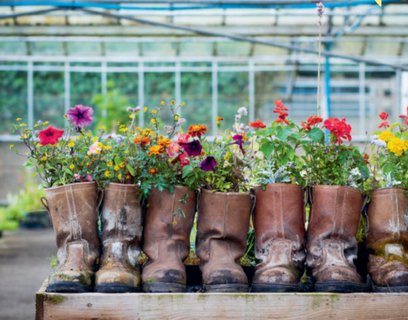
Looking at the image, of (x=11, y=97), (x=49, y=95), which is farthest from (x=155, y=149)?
(x=11, y=97)

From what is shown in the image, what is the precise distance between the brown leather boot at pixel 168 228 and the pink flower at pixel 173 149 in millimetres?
106

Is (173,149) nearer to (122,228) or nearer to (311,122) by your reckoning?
(122,228)

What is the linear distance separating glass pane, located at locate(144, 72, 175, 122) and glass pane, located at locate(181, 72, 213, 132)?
20 centimetres

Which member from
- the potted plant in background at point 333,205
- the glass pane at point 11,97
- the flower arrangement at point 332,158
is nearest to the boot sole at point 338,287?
the potted plant in background at point 333,205

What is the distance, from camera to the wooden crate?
204 cm

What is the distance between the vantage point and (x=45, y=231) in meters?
9.76

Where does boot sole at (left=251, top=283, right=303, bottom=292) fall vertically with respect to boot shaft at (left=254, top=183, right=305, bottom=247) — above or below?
below

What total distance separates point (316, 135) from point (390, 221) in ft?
1.08

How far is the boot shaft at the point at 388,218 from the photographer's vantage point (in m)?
2.31

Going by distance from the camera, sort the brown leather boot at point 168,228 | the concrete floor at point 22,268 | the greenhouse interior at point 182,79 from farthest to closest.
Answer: the greenhouse interior at point 182,79 → the concrete floor at point 22,268 → the brown leather boot at point 168,228

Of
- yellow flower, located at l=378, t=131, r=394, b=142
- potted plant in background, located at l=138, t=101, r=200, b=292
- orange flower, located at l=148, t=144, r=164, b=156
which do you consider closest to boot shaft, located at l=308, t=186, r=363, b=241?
yellow flower, located at l=378, t=131, r=394, b=142

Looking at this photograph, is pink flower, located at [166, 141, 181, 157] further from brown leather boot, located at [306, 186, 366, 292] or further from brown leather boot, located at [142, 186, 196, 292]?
brown leather boot, located at [306, 186, 366, 292]

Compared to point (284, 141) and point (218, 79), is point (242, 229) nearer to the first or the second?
point (284, 141)

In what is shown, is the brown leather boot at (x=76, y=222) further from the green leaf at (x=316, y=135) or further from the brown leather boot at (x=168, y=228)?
the green leaf at (x=316, y=135)
